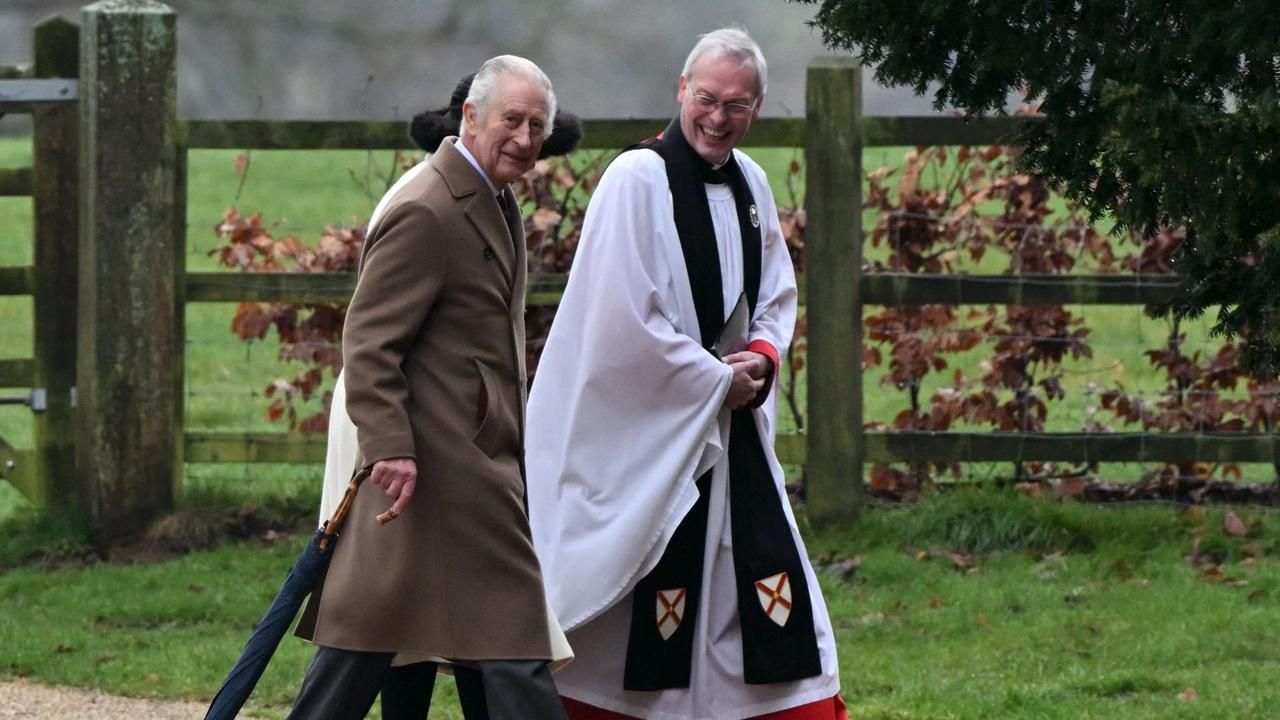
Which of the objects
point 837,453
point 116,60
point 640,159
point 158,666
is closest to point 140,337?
point 116,60

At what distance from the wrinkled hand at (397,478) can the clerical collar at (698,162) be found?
1.16 metres

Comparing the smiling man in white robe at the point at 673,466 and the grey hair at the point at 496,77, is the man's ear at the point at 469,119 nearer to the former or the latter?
the grey hair at the point at 496,77

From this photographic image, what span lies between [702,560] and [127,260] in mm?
3577

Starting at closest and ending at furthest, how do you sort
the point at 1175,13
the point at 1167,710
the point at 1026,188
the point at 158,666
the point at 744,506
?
1. the point at 1175,13
2. the point at 744,506
3. the point at 1167,710
4. the point at 158,666
5. the point at 1026,188

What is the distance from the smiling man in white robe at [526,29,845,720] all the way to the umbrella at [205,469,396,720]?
686mm

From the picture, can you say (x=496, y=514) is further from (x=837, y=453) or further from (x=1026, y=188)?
(x=1026, y=188)

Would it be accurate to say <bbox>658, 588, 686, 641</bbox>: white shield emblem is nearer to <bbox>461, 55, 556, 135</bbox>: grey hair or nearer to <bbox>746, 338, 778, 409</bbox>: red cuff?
<bbox>746, 338, 778, 409</bbox>: red cuff

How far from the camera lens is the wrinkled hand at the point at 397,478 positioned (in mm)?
4043

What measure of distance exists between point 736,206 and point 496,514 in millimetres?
1105

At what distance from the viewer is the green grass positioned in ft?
19.1

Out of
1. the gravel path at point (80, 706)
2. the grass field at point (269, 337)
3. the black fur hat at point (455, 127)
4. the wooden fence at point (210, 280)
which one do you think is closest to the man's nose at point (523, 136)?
the black fur hat at point (455, 127)

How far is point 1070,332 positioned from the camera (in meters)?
8.06

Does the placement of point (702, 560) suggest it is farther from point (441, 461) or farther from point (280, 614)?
point (280, 614)

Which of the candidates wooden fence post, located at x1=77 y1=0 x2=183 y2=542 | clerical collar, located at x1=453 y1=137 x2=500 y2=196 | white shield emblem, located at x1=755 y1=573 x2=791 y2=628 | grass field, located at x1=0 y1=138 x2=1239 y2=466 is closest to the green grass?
wooden fence post, located at x1=77 y1=0 x2=183 y2=542
